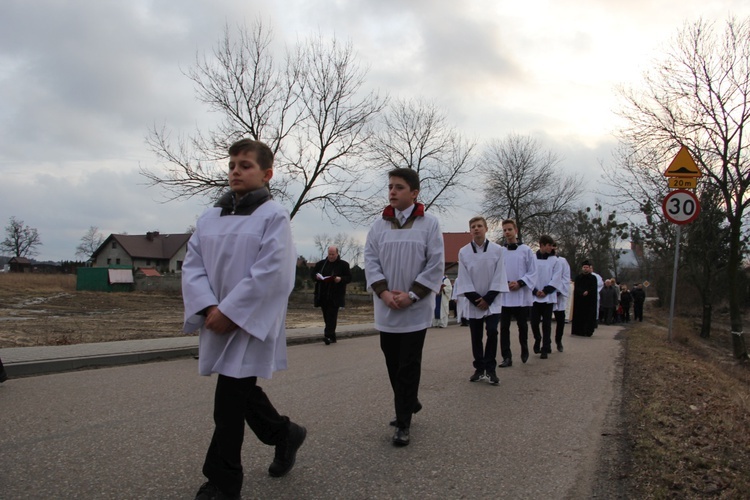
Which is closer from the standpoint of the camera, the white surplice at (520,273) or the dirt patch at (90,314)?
the white surplice at (520,273)

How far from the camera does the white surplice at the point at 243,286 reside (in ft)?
9.30

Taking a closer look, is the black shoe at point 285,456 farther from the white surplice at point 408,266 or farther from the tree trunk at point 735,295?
the tree trunk at point 735,295

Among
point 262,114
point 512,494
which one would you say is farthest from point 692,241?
point 512,494

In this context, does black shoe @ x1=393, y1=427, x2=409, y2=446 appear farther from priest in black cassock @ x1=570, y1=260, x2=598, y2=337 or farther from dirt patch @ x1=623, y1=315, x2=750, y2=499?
priest in black cassock @ x1=570, y1=260, x2=598, y2=337

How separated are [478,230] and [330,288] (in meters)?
5.17

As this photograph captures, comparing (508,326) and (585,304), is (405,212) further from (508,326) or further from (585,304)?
(585,304)

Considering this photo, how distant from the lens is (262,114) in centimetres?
2633

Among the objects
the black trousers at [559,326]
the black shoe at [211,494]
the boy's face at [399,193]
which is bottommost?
the black shoe at [211,494]

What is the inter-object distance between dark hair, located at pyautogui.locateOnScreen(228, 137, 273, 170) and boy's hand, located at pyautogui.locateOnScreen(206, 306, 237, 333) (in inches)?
33.9

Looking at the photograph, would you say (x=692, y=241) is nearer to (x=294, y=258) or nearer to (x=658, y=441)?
(x=658, y=441)

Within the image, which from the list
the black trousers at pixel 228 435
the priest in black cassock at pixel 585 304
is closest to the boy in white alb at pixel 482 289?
the black trousers at pixel 228 435

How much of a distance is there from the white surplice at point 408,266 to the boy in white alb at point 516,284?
148 inches

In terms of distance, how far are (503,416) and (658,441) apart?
4.24 ft

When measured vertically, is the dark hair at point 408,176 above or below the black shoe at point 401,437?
above
